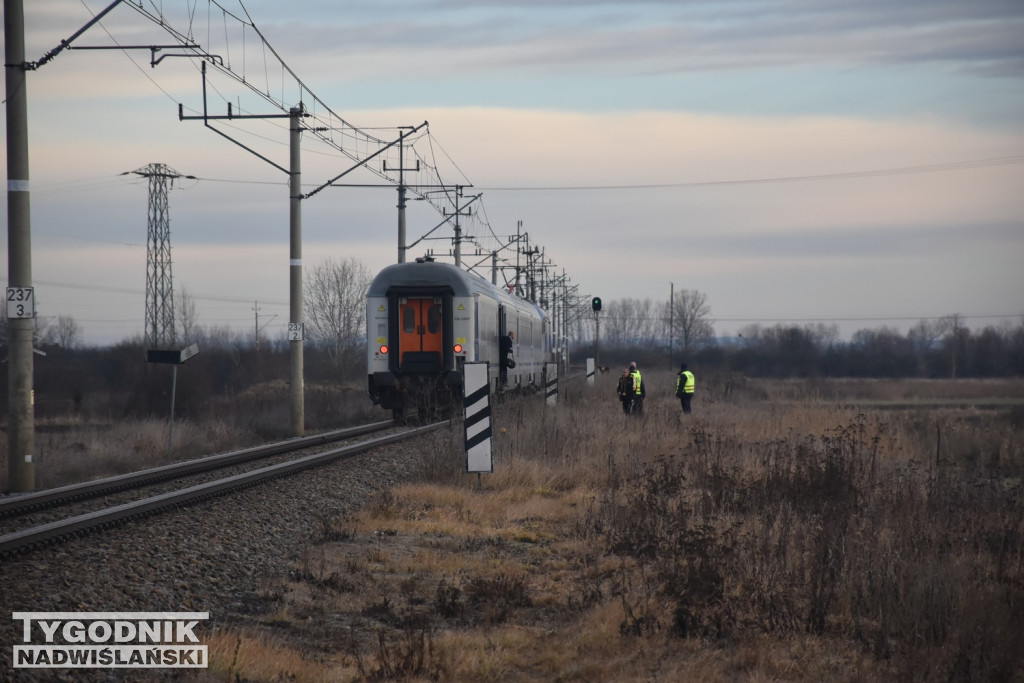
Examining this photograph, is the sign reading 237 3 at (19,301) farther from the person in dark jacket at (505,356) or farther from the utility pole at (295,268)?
the person in dark jacket at (505,356)

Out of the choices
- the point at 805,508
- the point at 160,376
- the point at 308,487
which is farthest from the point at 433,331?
the point at 160,376

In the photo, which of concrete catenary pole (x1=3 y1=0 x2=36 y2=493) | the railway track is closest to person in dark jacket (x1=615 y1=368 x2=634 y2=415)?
the railway track

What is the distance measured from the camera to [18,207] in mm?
14969

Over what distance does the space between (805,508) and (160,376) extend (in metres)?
35.8

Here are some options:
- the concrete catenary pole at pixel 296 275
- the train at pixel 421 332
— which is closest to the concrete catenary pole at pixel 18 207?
the concrete catenary pole at pixel 296 275

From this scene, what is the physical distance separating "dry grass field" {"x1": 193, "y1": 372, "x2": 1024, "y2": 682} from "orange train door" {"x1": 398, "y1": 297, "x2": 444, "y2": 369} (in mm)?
11429

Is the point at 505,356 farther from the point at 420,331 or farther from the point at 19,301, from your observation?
the point at 19,301

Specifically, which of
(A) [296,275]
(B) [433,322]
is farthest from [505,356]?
(A) [296,275]

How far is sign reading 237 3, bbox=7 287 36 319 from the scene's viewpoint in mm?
14766

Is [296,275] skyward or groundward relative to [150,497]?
skyward

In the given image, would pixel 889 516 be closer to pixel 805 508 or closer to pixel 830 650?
pixel 805 508

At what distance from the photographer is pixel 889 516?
34.2 feet

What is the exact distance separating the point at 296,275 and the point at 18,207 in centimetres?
984

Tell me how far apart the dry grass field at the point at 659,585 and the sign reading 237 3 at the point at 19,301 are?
5896mm
